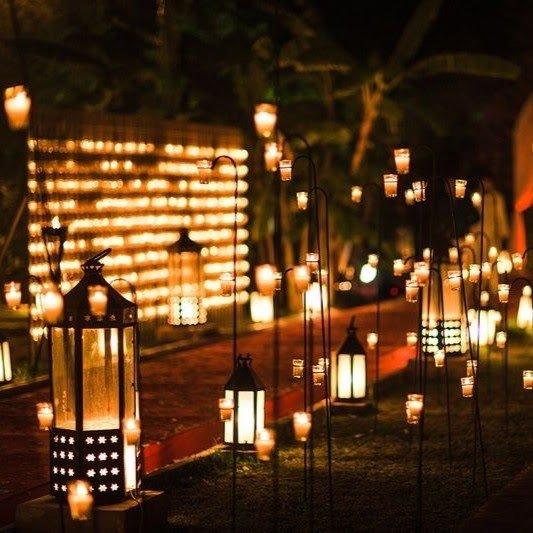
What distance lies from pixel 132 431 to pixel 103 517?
0.51 m

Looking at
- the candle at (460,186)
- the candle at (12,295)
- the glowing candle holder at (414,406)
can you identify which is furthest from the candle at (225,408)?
the candle at (12,295)

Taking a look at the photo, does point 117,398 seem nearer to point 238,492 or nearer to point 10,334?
point 238,492

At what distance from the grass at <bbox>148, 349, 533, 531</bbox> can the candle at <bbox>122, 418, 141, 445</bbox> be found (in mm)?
898

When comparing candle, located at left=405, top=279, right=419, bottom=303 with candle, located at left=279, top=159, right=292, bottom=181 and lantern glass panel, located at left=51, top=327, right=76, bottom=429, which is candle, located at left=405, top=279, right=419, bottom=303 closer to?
candle, located at left=279, top=159, right=292, bottom=181

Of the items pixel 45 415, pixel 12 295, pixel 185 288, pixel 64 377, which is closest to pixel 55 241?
pixel 12 295

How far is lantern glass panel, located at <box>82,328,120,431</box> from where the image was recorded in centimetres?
637

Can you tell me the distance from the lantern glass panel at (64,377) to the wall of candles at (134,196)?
5877mm

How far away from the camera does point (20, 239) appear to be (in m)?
12.4

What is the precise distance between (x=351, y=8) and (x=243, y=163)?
788 cm

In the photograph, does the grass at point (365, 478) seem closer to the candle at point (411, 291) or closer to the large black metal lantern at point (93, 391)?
the large black metal lantern at point (93, 391)

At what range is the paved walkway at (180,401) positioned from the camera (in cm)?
849

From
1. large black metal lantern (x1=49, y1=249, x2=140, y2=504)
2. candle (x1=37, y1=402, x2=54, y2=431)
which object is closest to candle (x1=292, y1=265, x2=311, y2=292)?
→ large black metal lantern (x1=49, y1=249, x2=140, y2=504)

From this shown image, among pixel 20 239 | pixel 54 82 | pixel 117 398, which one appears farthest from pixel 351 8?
pixel 117 398

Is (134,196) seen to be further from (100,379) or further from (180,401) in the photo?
(100,379)
